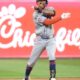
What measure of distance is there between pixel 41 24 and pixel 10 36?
4713mm

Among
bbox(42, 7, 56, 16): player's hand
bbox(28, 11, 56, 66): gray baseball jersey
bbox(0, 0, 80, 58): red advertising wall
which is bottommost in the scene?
bbox(28, 11, 56, 66): gray baseball jersey

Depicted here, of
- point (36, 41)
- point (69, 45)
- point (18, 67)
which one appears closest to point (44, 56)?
point (69, 45)

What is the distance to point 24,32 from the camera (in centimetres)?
1359

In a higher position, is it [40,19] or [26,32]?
[26,32]

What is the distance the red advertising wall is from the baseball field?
0.41 meters

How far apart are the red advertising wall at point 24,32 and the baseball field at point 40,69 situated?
0.41 m

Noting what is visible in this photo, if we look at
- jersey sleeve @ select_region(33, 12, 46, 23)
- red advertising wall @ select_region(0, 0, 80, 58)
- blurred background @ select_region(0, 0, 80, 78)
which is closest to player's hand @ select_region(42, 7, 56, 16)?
jersey sleeve @ select_region(33, 12, 46, 23)

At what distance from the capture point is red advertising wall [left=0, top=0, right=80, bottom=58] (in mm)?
13445

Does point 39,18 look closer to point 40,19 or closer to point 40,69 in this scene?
point 40,19

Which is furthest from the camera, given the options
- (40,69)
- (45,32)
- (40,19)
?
(40,69)

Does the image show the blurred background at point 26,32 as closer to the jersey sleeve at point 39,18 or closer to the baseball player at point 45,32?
the baseball player at point 45,32

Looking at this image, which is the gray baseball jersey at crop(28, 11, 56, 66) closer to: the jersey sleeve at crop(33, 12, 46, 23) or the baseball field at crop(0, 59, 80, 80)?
the jersey sleeve at crop(33, 12, 46, 23)

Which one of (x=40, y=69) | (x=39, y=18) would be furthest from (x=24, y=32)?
(x=39, y=18)

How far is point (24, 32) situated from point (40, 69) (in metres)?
2.25
